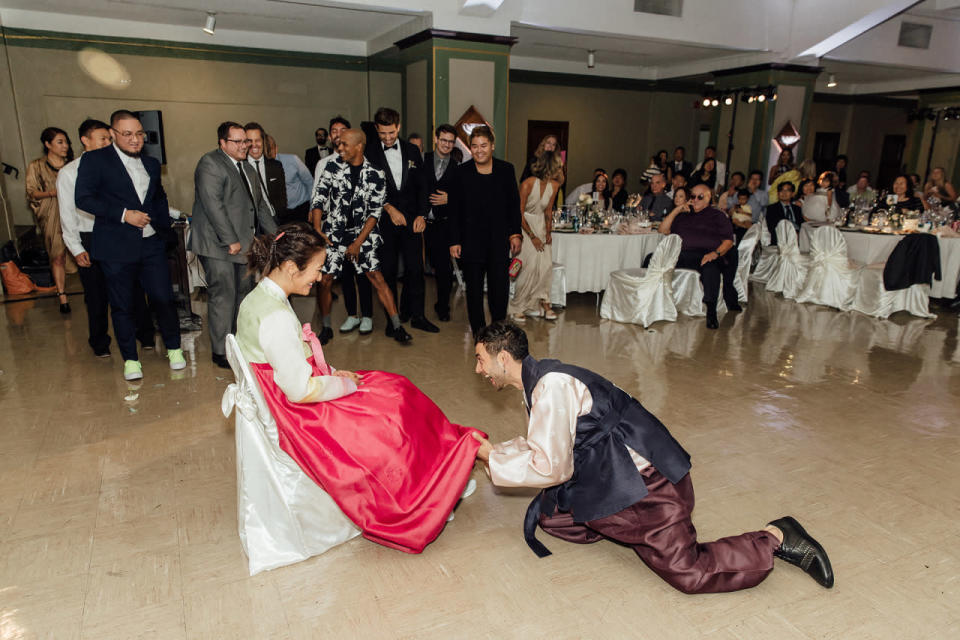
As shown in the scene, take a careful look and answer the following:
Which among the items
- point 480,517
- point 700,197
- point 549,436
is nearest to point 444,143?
point 700,197

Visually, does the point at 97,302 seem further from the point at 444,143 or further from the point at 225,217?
the point at 444,143

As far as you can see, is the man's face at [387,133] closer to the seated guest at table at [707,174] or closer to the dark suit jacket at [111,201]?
the dark suit jacket at [111,201]

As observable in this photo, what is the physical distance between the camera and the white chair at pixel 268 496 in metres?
2.28

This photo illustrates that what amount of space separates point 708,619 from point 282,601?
144 cm

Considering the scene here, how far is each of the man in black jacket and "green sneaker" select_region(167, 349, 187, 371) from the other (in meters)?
2.04

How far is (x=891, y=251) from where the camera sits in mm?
6324

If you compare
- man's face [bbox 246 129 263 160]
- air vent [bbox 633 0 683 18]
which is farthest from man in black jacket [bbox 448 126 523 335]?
air vent [bbox 633 0 683 18]

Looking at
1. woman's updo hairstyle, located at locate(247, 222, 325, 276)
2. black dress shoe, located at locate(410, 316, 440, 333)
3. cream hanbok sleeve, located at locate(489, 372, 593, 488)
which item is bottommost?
black dress shoe, located at locate(410, 316, 440, 333)

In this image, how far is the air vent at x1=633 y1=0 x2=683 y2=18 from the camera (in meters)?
8.52

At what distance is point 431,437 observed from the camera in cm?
243

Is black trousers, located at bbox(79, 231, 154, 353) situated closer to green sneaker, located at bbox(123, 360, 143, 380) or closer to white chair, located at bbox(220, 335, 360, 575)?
green sneaker, located at bbox(123, 360, 143, 380)

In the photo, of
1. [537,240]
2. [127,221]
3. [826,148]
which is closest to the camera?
[127,221]

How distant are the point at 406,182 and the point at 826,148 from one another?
47.1 ft

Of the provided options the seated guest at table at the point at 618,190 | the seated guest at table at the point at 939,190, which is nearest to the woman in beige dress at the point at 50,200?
the seated guest at table at the point at 618,190
